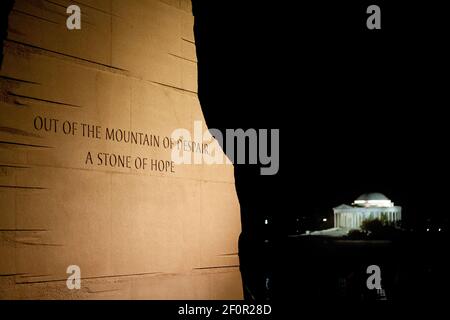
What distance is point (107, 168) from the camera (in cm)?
446

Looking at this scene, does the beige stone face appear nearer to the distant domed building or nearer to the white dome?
the distant domed building

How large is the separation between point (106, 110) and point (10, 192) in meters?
1.09

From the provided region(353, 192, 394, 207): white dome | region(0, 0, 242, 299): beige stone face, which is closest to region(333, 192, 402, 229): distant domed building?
region(353, 192, 394, 207): white dome

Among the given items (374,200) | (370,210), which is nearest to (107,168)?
(374,200)

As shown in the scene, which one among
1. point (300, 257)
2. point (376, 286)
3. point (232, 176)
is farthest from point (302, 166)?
point (232, 176)

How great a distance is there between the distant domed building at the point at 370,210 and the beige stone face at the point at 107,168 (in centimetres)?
5309

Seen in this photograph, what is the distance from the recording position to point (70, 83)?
4234mm

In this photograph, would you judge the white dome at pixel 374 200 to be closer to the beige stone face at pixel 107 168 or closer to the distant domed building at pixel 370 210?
the distant domed building at pixel 370 210

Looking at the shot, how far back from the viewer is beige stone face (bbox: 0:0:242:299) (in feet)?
12.7

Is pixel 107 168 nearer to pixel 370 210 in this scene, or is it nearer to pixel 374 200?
pixel 374 200

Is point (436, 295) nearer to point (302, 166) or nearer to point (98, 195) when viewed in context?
point (98, 195)

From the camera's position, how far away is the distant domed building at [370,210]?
57531 mm

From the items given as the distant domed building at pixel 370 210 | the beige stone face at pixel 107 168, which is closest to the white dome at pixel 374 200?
the distant domed building at pixel 370 210

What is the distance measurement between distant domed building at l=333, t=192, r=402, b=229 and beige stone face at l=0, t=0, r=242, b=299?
174 feet
